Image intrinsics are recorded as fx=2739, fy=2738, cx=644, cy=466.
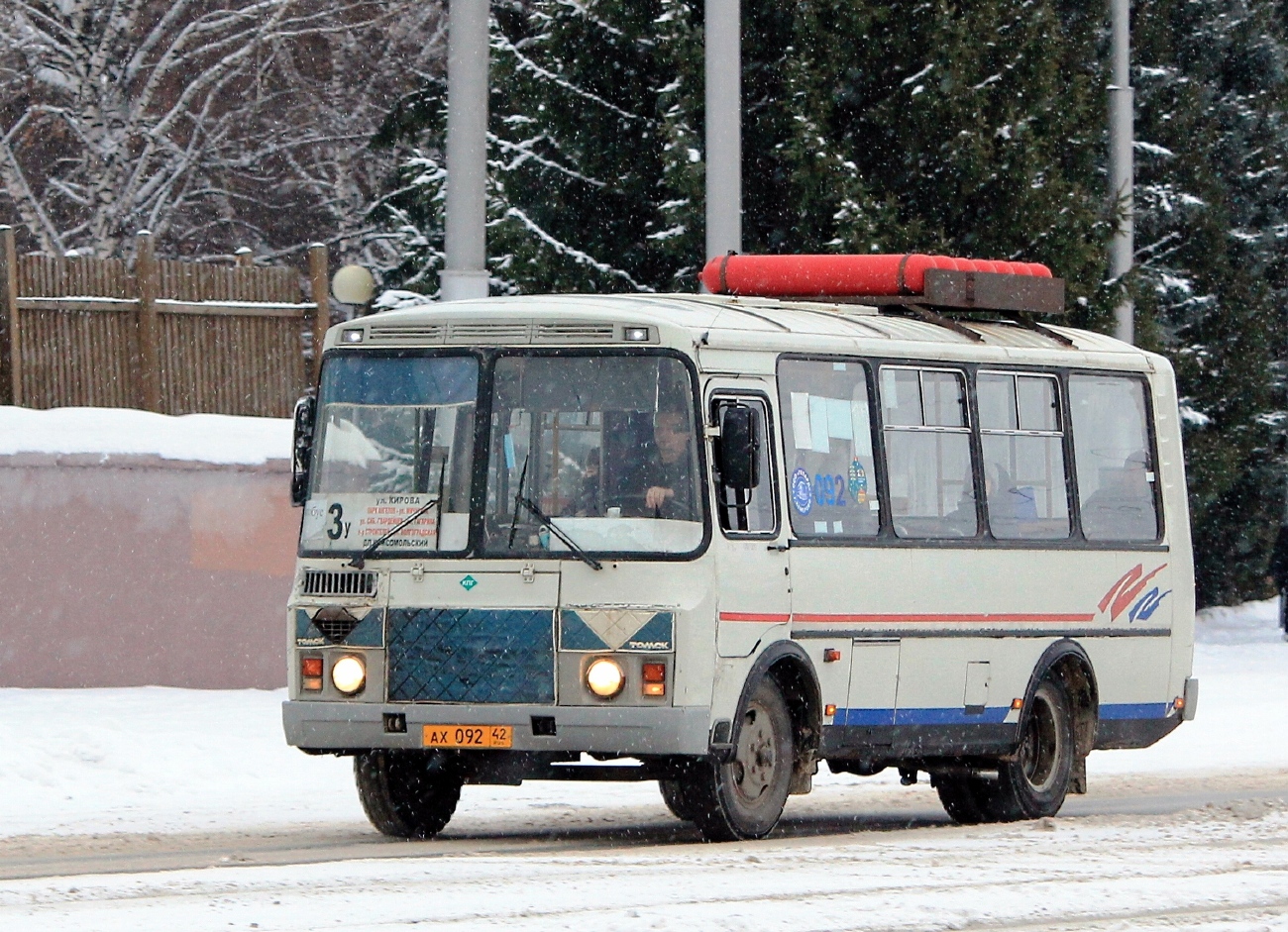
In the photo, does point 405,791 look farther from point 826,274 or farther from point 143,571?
point 143,571

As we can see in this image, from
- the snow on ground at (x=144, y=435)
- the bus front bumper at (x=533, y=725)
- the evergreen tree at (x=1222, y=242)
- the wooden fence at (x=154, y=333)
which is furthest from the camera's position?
the evergreen tree at (x=1222, y=242)

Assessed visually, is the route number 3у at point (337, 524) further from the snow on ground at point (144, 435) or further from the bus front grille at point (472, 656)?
the snow on ground at point (144, 435)

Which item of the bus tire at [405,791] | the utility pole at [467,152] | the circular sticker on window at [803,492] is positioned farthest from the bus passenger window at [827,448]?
the utility pole at [467,152]

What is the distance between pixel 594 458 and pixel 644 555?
0.50 meters

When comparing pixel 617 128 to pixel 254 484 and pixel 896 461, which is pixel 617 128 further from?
pixel 896 461

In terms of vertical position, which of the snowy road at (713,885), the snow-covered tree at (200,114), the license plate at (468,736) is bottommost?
the snowy road at (713,885)

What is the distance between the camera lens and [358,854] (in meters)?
11.8

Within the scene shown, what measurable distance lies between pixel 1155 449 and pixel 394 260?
65.4ft

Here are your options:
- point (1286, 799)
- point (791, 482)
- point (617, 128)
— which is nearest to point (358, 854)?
point (791, 482)

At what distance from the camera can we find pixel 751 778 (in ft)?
41.6

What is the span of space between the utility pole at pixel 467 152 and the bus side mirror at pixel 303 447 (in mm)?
3879

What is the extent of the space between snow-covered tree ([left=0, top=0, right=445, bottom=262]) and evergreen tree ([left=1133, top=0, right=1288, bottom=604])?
9.30 meters

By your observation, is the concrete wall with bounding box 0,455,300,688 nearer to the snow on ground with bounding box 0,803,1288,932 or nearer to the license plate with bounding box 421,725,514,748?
the license plate with bounding box 421,725,514,748

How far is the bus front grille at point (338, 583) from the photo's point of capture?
40.4ft
